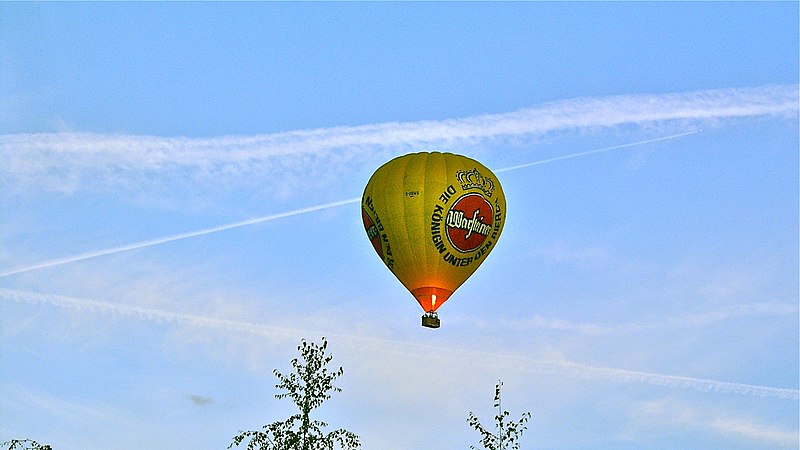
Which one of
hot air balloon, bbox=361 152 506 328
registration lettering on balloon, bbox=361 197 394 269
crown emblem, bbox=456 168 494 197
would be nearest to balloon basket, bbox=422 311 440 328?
hot air balloon, bbox=361 152 506 328

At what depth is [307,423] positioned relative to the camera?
40.7 m

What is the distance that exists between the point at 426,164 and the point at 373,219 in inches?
121

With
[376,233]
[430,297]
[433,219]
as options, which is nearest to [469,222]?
[433,219]

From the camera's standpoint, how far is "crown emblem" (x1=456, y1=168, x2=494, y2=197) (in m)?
51.6

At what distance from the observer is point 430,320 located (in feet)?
171

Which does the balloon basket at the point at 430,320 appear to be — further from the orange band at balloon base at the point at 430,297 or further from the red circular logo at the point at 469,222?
the red circular logo at the point at 469,222

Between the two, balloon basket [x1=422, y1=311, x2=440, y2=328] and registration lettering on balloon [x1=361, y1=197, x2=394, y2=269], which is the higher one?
registration lettering on balloon [x1=361, y1=197, x2=394, y2=269]

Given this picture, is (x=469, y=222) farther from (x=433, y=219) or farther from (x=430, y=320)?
(x=430, y=320)

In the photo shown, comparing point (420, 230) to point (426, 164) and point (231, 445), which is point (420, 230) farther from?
point (231, 445)

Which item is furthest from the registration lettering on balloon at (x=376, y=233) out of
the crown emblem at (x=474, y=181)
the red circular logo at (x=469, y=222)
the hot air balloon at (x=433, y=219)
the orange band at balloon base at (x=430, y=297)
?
the crown emblem at (x=474, y=181)

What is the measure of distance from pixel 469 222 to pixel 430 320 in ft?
13.2

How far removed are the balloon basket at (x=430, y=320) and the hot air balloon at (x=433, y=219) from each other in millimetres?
38

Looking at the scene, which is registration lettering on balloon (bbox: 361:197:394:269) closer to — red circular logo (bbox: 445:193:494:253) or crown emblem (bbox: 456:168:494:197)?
red circular logo (bbox: 445:193:494:253)

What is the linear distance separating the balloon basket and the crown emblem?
4989 millimetres
